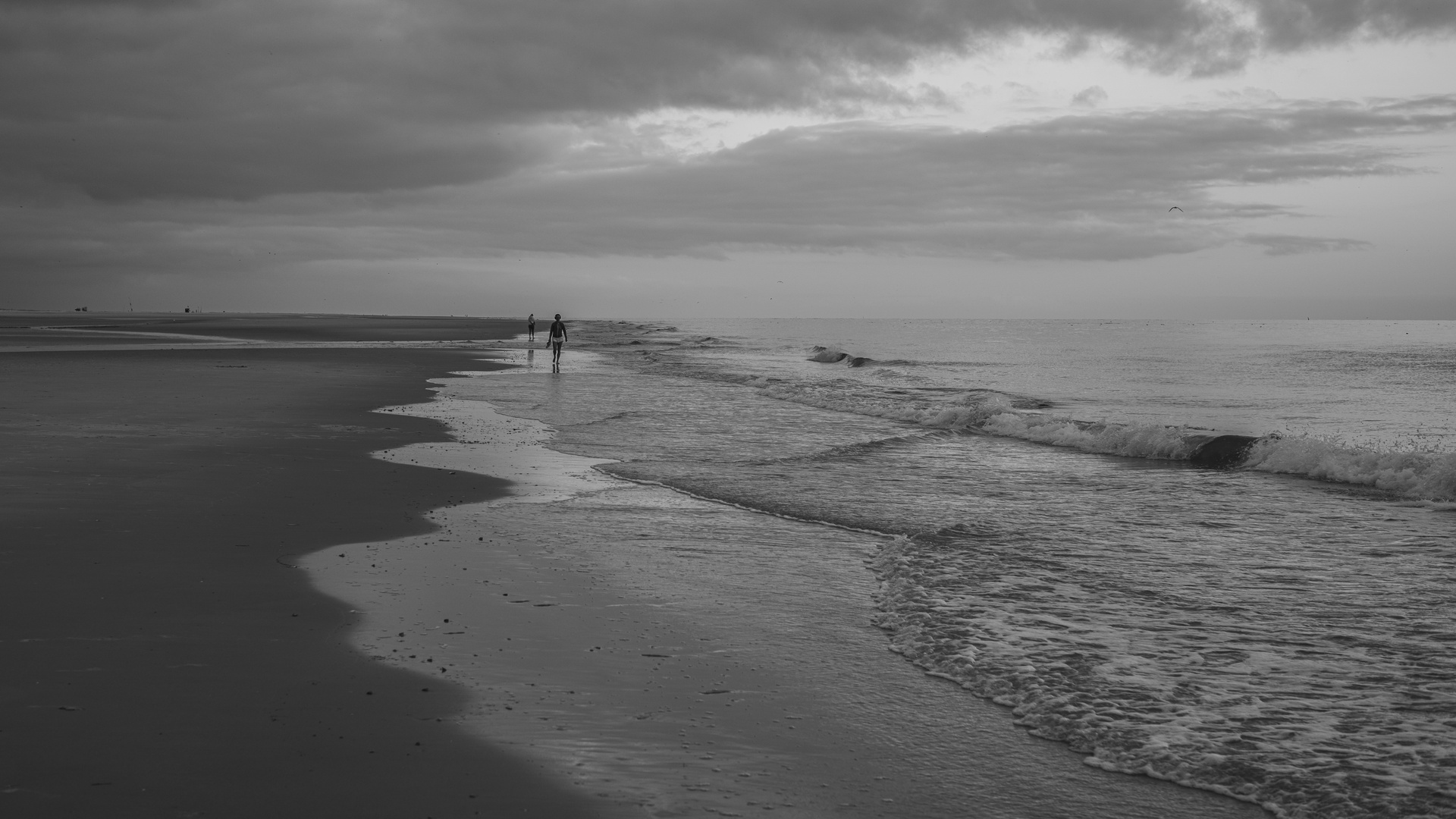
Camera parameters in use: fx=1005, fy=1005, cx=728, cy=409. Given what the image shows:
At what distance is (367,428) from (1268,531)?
13.6m

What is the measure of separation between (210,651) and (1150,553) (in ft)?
25.3

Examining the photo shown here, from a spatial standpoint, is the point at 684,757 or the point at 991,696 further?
the point at 991,696

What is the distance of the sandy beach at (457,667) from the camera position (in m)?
4.20

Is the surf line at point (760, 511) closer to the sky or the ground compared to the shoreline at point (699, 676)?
closer to the sky

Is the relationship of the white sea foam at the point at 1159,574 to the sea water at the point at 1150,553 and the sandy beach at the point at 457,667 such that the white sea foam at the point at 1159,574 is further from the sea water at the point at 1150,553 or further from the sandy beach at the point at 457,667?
the sandy beach at the point at 457,667

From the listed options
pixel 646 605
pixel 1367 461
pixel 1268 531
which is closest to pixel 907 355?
pixel 1367 461

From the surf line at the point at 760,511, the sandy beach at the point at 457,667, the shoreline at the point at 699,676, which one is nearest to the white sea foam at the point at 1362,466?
the surf line at the point at 760,511

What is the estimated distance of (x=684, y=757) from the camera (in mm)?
4574

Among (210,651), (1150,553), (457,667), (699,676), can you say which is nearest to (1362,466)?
(1150,553)

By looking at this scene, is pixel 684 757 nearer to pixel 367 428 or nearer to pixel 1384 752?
pixel 1384 752

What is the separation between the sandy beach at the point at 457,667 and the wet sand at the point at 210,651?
0.02 metres

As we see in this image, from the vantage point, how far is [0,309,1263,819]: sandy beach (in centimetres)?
420

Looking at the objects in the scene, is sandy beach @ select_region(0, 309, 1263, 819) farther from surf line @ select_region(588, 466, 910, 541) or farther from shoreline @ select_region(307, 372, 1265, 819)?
surf line @ select_region(588, 466, 910, 541)

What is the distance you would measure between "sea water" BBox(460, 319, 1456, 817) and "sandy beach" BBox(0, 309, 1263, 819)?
459 millimetres
